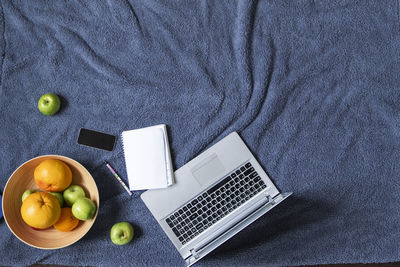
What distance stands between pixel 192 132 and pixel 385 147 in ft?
1.78

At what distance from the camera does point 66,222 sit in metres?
1.05

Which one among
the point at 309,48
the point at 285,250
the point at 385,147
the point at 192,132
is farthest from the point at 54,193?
the point at 385,147

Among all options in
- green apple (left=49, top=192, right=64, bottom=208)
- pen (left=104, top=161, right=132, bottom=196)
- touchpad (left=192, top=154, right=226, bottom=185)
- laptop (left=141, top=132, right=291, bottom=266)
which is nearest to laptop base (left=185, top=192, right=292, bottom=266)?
laptop (left=141, top=132, right=291, bottom=266)

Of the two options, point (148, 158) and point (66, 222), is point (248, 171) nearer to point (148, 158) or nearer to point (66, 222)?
point (148, 158)

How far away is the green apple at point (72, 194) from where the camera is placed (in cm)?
107

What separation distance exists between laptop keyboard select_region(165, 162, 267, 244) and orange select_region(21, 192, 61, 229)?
0.29 metres

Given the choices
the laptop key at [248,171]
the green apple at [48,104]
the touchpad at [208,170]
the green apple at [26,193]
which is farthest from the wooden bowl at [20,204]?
the laptop key at [248,171]

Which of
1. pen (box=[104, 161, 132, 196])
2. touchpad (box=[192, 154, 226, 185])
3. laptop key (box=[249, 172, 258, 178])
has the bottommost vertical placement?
laptop key (box=[249, 172, 258, 178])

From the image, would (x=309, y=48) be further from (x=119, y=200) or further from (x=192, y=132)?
(x=119, y=200)

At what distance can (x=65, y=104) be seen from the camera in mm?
1169

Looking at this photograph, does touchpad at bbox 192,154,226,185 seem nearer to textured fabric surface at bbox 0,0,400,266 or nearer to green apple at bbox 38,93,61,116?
textured fabric surface at bbox 0,0,400,266

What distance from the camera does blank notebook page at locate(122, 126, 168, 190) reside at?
1119mm

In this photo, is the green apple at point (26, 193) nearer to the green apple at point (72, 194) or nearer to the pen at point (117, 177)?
the green apple at point (72, 194)

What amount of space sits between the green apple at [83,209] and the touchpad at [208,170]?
28cm
